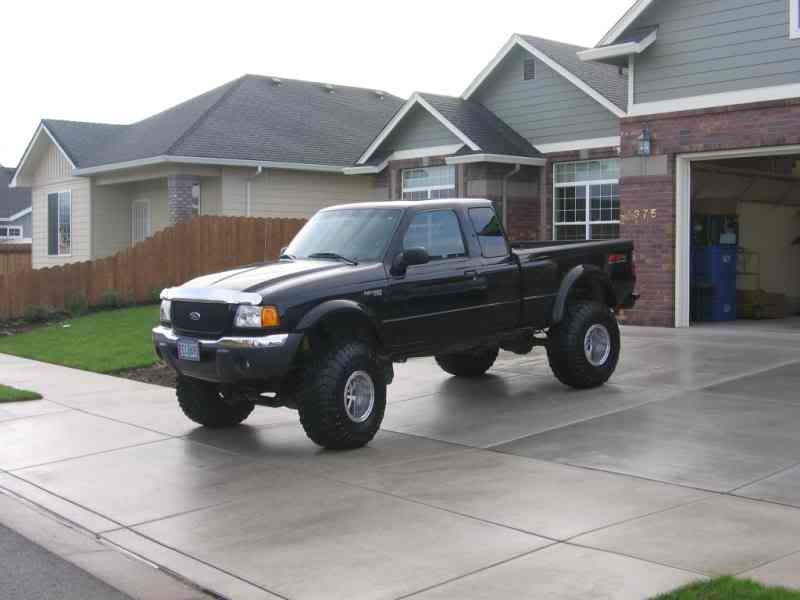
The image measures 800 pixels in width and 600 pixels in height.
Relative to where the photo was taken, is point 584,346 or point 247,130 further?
point 247,130

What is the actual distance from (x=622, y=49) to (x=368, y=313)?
10.1 metres

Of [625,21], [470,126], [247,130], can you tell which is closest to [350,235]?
[625,21]

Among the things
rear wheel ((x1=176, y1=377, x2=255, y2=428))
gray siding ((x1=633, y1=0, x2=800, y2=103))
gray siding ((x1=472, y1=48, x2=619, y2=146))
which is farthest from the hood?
gray siding ((x1=472, y1=48, x2=619, y2=146))

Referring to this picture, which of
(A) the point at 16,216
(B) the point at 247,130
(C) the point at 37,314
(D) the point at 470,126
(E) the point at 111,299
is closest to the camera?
(C) the point at 37,314

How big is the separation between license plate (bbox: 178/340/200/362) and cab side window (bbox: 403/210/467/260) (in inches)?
86.3

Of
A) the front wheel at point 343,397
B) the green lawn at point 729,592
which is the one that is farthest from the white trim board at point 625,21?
the green lawn at point 729,592

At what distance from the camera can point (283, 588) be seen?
545 centimetres

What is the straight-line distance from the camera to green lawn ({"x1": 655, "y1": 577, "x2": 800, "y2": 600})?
4.83 metres

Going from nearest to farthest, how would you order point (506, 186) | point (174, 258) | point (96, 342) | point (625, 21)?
1. point (96, 342)
2. point (625, 21)
3. point (506, 186)
4. point (174, 258)

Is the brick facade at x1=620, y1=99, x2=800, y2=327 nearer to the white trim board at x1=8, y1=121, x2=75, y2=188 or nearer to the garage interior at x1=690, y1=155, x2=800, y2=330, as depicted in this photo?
the garage interior at x1=690, y1=155, x2=800, y2=330

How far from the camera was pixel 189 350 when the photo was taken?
876 centimetres

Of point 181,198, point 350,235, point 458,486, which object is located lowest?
point 458,486

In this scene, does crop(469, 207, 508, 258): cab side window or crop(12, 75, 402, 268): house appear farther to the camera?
crop(12, 75, 402, 268): house

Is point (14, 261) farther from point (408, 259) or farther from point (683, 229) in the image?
point (408, 259)
